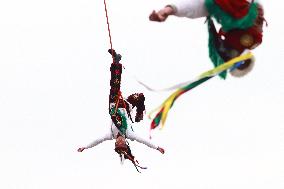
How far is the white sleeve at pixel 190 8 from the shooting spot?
455 cm

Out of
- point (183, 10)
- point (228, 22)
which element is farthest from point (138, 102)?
point (183, 10)

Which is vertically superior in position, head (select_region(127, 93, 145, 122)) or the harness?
head (select_region(127, 93, 145, 122))

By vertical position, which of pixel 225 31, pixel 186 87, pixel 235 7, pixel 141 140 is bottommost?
pixel 141 140

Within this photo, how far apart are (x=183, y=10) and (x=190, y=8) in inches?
2.8

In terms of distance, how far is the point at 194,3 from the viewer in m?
4.66

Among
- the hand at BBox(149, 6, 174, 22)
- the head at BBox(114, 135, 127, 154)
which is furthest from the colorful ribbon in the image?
the head at BBox(114, 135, 127, 154)

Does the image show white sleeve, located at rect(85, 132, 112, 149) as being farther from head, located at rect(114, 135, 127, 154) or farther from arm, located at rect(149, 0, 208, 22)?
arm, located at rect(149, 0, 208, 22)

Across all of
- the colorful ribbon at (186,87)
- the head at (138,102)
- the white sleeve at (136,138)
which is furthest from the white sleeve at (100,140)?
the colorful ribbon at (186,87)

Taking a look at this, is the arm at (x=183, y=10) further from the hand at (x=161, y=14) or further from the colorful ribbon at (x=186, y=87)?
the colorful ribbon at (x=186, y=87)

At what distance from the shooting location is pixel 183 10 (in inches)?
181

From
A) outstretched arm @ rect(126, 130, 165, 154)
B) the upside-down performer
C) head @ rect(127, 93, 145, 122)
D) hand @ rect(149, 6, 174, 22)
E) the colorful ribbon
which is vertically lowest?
outstretched arm @ rect(126, 130, 165, 154)

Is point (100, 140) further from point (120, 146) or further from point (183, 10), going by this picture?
point (183, 10)

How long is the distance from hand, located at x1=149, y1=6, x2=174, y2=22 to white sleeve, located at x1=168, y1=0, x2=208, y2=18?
6cm

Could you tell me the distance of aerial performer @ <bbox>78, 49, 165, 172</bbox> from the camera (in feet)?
20.9
